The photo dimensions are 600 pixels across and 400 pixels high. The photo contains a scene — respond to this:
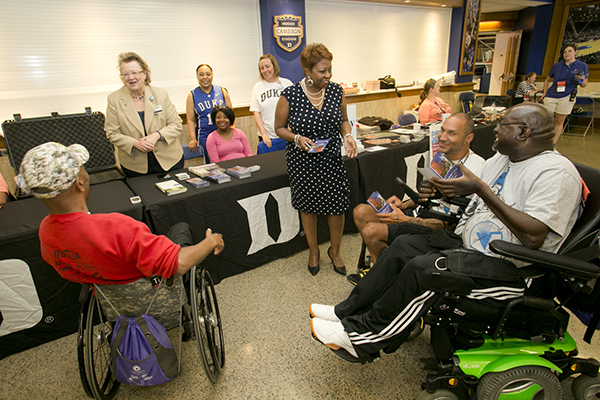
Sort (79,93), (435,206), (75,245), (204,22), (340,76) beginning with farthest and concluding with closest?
1. (340,76)
2. (204,22)
3. (79,93)
4. (435,206)
5. (75,245)

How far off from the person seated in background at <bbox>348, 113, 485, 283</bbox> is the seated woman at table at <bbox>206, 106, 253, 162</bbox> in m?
1.61

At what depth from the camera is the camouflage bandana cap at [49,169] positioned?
1063 millimetres

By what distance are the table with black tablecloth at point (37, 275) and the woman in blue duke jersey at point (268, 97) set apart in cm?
174

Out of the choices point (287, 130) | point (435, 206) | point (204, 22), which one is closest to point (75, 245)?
point (287, 130)

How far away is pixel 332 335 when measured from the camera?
146 centimetres

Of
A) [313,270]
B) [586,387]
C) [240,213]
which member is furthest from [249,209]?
[586,387]

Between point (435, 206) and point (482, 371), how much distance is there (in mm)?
967

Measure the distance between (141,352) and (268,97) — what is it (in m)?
2.81

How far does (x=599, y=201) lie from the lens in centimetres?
127

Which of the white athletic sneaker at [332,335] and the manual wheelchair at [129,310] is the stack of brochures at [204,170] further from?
the white athletic sneaker at [332,335]

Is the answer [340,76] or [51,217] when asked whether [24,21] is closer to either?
[51,217]

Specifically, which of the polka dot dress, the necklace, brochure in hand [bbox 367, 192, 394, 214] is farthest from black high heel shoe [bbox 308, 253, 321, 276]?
the necklace

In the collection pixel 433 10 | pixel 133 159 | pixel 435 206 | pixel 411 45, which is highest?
pixel 433 10

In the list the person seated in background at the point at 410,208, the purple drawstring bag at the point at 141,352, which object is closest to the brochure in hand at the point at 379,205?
the person seated in background at the point at 410,208
